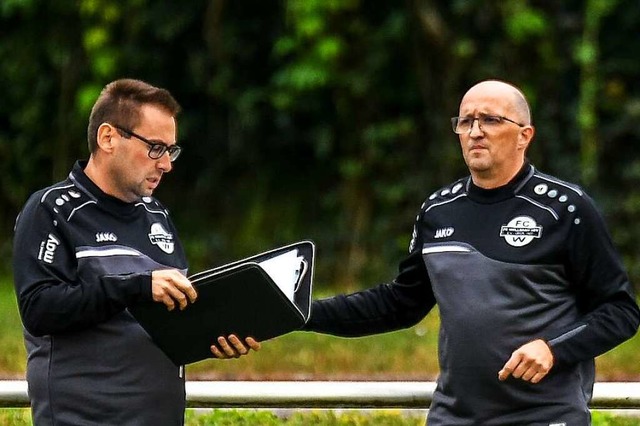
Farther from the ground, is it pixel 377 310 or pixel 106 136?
pixel 106 136

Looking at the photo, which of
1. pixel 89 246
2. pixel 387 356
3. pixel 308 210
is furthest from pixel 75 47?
pixel 89 246

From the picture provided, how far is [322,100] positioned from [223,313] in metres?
11.2

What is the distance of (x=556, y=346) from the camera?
14.0ft

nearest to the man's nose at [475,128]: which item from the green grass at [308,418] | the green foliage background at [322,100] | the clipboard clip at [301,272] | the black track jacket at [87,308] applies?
the clipboard clip at [301,272]

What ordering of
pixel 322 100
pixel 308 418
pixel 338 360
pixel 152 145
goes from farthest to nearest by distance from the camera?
pixel 322 100, pixel 338 360, pixel 308 418, pixel 152 145

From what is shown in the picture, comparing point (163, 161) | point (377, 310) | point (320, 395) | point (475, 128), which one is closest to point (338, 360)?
point (320, 395)

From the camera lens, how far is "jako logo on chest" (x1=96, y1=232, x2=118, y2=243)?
4254 millimetres

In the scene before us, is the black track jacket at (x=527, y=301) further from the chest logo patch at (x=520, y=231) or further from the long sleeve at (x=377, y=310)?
the long sleeve at (x=377, y=310)

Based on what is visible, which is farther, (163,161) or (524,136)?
(524,136)

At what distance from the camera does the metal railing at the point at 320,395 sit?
536cm

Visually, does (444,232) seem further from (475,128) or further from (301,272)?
(301,272)

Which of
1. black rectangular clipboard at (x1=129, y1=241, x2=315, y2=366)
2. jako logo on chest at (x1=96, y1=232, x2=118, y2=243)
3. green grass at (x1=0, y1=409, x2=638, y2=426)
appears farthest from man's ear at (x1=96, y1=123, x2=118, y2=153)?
green grass at (x1=0, y1=409, x2=638, y2=426)

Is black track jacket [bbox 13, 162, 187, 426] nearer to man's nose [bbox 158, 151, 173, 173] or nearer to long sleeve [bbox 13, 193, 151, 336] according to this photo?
long sleeve [bbox 13, 193, 151, 336]

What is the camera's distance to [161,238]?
4.44 m
